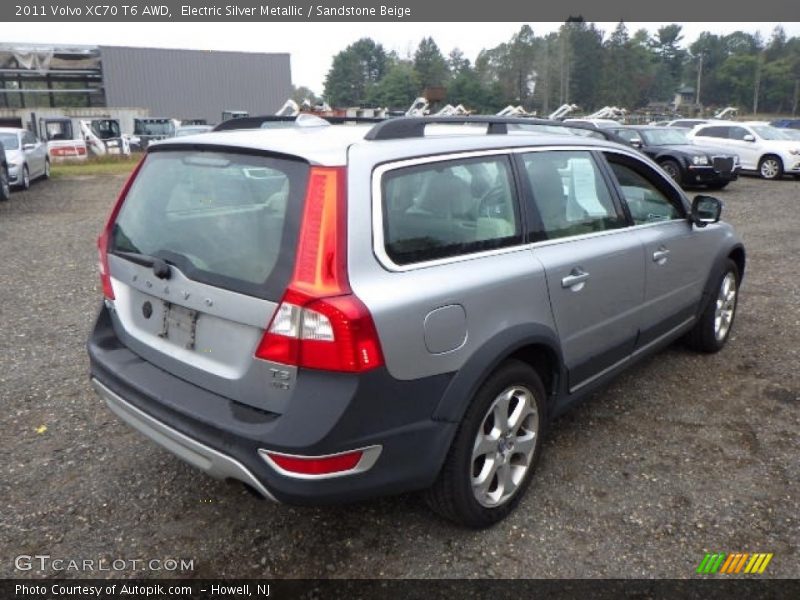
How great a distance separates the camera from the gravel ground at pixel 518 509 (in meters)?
2.58

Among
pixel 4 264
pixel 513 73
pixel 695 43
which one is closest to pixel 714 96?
pixel 695 43

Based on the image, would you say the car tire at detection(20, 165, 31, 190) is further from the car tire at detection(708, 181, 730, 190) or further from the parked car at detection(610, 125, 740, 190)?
the car tire at detection(708, 181, 730, 190)

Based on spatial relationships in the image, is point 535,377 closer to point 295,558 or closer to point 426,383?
point 426,383

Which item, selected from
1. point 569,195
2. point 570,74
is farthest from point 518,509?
point 570,74

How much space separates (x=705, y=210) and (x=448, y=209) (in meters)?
2.36

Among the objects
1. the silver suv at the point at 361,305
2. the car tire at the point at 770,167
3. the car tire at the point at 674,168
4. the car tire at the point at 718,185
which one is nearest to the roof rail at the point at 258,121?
the silver suv at the point at 361,305

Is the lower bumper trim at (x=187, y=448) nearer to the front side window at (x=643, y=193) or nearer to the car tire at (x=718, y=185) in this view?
the front side window at (x=643, y=193)

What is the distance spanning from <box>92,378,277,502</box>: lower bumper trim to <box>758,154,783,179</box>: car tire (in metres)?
19.0

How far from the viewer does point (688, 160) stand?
14336 mm

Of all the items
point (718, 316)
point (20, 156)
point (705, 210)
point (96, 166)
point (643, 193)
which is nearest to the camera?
point (643, 193)

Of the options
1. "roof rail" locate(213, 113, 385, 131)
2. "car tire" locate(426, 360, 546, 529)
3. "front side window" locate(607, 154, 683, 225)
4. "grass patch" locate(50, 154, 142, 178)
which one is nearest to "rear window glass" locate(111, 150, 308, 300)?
"roof rail" locate(213, 113, 385, 131)

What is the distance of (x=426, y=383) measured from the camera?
7.48 ft

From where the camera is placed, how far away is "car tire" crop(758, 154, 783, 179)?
17.2 m

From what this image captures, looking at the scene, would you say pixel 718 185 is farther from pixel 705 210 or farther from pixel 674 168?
pixel 705 210
